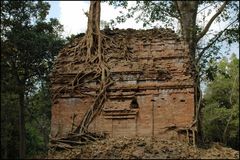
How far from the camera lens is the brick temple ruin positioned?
1243cm

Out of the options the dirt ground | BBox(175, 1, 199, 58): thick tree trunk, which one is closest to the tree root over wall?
the dirt ground

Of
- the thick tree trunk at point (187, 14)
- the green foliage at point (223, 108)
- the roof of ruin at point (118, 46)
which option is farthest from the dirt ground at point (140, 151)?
the green foliage at point (223, 108)

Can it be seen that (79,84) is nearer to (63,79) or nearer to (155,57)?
(63,79)

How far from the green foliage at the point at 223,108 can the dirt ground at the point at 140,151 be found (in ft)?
68.1

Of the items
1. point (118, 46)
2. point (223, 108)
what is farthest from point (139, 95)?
point (223, 108)

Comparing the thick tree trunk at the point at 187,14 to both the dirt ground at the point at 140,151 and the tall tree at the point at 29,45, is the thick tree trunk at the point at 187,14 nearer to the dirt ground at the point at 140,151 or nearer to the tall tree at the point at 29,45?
the tall tree at the point at 29,45

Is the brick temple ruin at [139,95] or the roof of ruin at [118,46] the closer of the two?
the brick temple ruin at [139,95]

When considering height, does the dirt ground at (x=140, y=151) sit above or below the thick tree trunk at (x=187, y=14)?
below

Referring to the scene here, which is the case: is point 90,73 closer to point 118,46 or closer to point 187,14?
point 118,46

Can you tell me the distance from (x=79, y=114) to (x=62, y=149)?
1.20 metres

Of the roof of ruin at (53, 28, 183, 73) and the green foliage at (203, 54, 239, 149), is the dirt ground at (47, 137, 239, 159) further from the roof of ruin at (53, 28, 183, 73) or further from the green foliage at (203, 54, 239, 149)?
the green foliage at (203, 54, 239, 149)

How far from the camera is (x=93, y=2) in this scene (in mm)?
15742

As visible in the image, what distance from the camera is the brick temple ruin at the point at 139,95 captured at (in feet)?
40.8

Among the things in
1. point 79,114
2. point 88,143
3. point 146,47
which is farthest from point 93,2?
point 88,143
